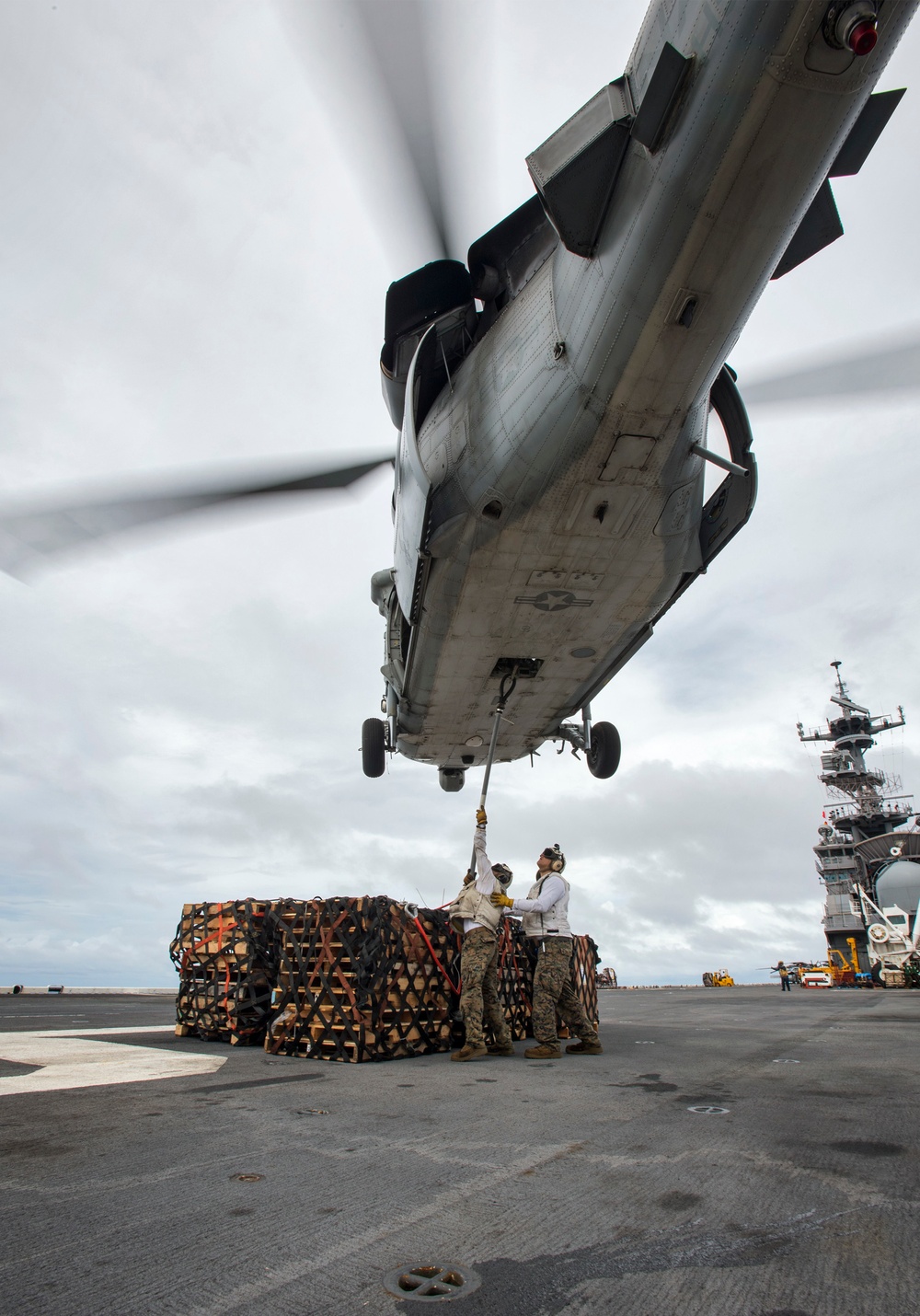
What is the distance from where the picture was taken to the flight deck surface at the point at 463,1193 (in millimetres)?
2039

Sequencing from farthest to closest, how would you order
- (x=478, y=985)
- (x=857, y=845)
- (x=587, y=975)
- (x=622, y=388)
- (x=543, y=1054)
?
1. (x=857, y=845)
2. (x=587, y=975)
3. (x=478, y=985)
4. (x=543, y=1054)
5. (x=622, y=388)

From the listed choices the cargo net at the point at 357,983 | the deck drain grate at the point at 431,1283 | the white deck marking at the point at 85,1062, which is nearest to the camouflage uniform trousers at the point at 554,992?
the cargo net at the point at 357,983

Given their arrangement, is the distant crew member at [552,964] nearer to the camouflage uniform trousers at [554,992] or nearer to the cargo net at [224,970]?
the camouflage uniform trousers at [554,992]

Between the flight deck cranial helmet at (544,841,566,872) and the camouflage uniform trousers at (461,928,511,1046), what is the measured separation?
1.06m

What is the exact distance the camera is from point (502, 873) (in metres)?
8.25

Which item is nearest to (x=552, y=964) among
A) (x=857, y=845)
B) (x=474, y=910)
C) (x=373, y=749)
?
(x=474, y=910)

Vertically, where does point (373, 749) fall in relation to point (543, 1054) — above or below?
above

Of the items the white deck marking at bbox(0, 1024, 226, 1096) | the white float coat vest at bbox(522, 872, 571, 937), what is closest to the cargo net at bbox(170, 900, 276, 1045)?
the white deck marking at bbox(0, 1024, 226, 1096)

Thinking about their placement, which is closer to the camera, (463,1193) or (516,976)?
(463,1193)

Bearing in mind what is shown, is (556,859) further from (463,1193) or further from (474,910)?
(463,1193)

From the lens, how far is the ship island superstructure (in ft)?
160

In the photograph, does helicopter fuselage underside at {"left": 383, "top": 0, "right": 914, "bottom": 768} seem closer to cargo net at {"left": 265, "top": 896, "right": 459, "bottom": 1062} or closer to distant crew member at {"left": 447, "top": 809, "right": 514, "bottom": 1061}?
distant crew member at {"left": 447, "top": 809, "right": 514, "bottom": 1061}

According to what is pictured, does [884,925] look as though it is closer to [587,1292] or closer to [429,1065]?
[429,1065]

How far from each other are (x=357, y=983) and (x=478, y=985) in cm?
125
